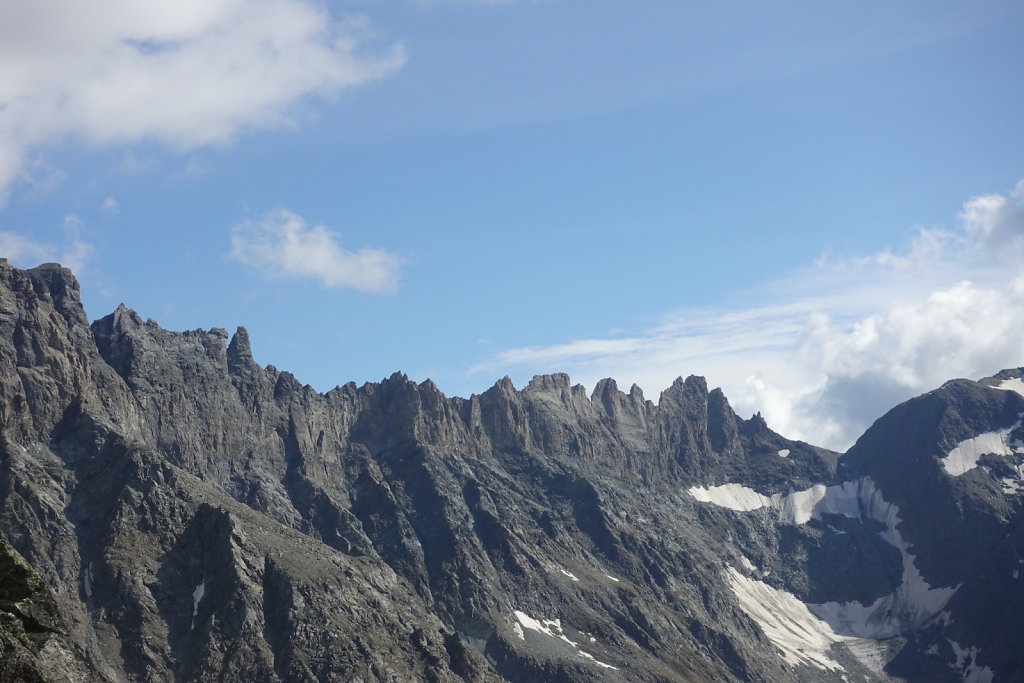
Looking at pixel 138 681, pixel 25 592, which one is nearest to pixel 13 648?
pixel 25 592

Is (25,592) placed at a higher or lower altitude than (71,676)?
higher

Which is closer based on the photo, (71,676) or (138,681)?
(71,676)

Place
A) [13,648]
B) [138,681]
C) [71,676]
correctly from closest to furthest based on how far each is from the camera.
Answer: [13,648] → [71,676] → [138,681]

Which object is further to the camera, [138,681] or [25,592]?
[138,681]

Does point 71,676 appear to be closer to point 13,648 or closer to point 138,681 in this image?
point 13,648

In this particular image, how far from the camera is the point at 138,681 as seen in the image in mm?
198750

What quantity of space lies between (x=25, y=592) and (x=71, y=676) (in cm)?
376

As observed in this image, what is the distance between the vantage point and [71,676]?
151 feet

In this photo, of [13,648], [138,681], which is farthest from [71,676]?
[138,681]

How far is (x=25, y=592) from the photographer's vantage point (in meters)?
45.6

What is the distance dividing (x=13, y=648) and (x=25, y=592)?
303 centimetres

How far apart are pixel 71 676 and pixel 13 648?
147 inches

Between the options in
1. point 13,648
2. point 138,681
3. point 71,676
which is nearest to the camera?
point 13,648

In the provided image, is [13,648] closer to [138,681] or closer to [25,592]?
[25,592]
